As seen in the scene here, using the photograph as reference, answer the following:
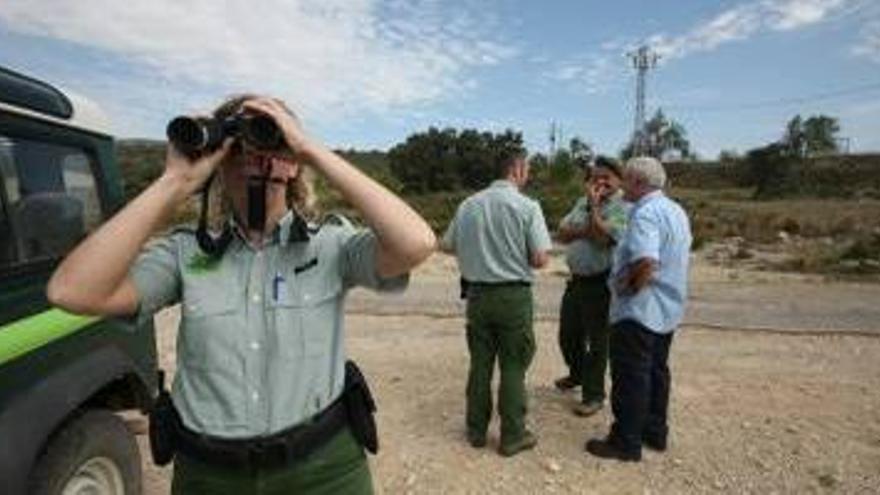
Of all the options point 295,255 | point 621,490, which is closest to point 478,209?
point 621,490

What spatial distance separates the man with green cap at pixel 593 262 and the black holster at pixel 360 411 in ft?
15.3

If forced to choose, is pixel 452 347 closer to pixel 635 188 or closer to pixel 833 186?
pixel 635 188

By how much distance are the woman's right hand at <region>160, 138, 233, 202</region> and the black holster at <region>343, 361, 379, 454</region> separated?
0.69m

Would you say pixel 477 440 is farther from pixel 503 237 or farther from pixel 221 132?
pixel 221 132

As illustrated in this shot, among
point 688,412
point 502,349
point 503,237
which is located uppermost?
point 503,237

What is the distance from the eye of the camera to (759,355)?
33.1 ft

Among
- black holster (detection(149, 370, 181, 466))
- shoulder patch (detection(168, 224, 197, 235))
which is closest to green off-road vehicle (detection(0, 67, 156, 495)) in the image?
black holster (detection(149, 370, 181, 466))

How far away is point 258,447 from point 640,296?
13.9ft

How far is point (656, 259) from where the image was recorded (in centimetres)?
645

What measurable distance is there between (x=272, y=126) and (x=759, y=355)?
843cm

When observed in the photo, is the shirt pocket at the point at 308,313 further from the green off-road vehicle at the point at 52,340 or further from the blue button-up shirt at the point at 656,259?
the blue button-up shirt at the point at 656,259

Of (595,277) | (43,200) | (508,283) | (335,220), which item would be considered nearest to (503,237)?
(508,283)

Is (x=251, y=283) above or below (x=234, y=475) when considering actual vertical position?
above

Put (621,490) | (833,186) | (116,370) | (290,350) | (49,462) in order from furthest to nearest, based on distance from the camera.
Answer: (833,186) < (621,490) < (116,370) < (49,462) < (290,350)
